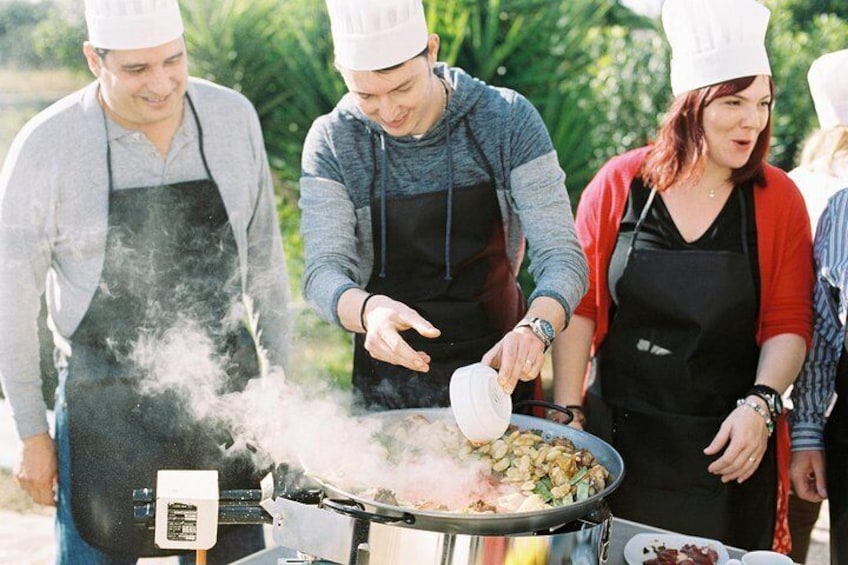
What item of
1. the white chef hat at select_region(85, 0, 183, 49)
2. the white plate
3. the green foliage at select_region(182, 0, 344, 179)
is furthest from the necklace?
the green foliage at select_region(182, 0, 344, 179)

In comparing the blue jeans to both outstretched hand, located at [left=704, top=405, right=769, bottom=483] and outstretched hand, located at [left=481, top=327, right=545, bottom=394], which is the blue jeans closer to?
outstretched hand, located at [left=481, top=327, right=545, bottom=394]

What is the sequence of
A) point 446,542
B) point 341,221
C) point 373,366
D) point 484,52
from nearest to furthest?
point 446,542, point 341,221, point 373,366, point 484,52

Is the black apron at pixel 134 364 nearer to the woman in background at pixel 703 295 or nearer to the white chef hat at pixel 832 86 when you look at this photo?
the woman in background at pixel 703 295

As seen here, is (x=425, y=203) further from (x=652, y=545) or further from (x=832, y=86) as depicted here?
(x=832, y=86)

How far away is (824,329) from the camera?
116 inches

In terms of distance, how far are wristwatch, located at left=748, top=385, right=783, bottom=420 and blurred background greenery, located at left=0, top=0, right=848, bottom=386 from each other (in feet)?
10.7

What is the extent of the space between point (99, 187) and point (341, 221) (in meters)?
0.74

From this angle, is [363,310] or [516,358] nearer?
[516,358]

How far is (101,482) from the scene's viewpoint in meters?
2.97

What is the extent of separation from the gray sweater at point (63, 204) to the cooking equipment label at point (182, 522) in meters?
1.08

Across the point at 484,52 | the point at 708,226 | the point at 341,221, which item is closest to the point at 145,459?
the point at 341,221

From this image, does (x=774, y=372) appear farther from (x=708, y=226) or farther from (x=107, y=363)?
(x=107, y=363)

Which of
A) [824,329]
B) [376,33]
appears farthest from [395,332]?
[824,329]

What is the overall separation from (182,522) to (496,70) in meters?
5.01
